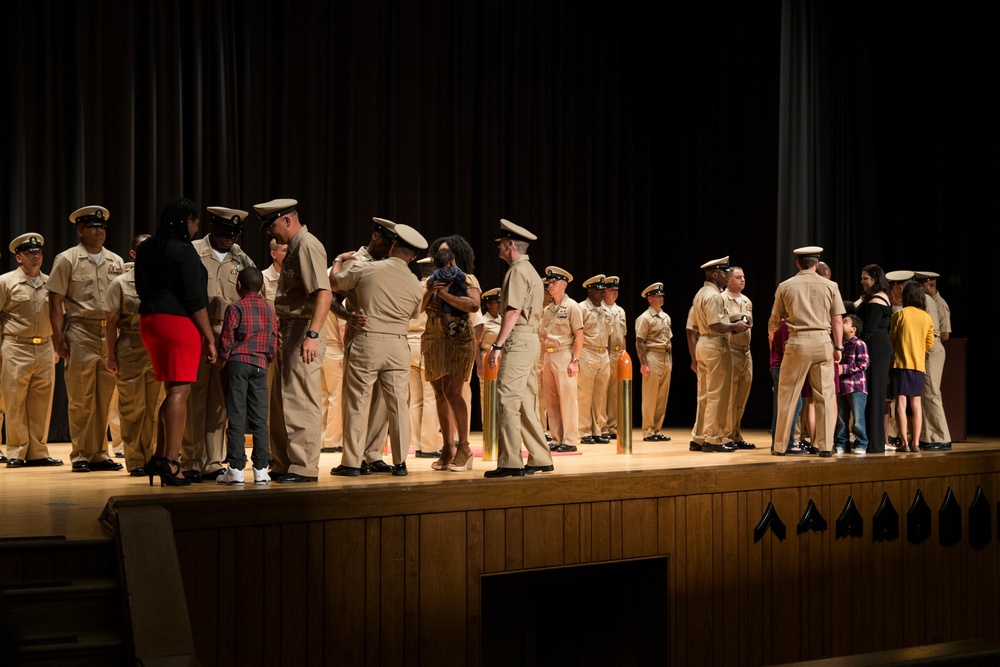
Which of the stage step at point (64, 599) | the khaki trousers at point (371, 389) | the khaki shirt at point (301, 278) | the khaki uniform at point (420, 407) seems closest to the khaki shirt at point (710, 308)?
the khaki uniform at point (420, 407)

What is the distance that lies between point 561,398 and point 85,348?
3.73 meters

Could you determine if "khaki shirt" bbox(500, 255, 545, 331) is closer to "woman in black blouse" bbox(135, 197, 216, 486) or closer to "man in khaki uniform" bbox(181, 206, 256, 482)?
"man in khaki uniform" bbox(181, 206, 256, 482)

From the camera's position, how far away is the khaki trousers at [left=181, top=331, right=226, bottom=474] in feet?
18.8

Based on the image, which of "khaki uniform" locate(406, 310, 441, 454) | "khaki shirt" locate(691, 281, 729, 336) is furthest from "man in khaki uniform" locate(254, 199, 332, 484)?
"khaki shirt" locate(691, 281, 729, 336)

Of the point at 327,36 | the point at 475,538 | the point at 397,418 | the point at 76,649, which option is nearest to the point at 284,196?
the point at 327,36

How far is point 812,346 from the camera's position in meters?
7.54

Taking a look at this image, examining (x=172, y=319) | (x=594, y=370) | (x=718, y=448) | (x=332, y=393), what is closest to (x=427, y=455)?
(x=332, y=393)

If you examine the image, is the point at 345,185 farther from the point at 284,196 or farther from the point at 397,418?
the point at 397,418

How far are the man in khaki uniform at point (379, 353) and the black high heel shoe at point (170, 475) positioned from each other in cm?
95

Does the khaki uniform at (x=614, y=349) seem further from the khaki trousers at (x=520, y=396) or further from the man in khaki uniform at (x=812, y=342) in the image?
the khaki trousers at (x=520, y=396)

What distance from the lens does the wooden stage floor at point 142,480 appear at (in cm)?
447

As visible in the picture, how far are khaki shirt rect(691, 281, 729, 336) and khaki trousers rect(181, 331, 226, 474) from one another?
13.9 ft

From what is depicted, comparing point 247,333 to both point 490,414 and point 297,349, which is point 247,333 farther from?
point 490,414

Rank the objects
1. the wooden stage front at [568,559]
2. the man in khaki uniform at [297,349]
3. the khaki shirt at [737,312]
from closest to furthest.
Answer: the wooden stage front at [568,559] → the man in khaki uniform at [297,349] → the khaki shirt at [737,312]
